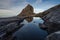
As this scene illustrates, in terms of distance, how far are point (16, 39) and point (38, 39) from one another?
848 centimetres

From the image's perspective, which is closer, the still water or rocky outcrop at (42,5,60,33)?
rocky outcrop at (42,5,60,33)

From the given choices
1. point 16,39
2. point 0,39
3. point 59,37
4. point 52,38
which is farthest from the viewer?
point 16,39

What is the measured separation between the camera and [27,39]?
43.5m

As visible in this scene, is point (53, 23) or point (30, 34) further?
point (30, 34)

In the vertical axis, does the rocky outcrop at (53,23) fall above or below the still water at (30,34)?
above

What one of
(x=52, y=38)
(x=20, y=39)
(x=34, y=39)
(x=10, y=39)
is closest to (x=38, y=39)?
(x=34, y=39)

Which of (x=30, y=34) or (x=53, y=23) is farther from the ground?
(x=53, y=23)

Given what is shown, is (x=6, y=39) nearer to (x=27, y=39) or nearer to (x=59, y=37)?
(x=27, y=39)

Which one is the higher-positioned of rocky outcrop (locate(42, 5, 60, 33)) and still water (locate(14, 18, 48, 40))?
rocky outcrop (locate(42, 5, 60, 33))

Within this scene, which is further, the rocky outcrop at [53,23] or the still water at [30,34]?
the still water at [30,34]

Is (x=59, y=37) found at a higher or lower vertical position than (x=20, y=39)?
higher

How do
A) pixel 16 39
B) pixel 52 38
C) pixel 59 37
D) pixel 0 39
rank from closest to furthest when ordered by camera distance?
pixel 59 37, pixel 52 38, pixel 0 39, pixel 16 39

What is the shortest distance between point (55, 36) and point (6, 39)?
71.6 ft

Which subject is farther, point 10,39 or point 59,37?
point 10,39
